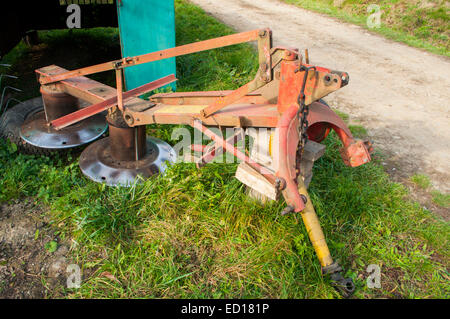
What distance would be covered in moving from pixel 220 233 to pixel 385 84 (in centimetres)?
468

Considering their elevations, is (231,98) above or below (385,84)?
above

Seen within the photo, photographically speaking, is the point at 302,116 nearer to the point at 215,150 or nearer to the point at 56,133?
the point at 215,150

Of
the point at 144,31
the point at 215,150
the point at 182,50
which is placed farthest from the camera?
the point at 144,31

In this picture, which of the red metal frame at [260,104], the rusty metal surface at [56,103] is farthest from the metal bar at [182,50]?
the rusty metal surface at [56,103]

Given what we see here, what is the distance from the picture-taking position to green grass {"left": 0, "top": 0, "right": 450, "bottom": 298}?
101 inches

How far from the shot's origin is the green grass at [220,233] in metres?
2.57

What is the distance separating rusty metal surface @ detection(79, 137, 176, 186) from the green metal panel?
4.92ft

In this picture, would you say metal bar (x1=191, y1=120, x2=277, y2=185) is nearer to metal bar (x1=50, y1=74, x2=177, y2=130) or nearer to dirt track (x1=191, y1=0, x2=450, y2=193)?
metal bar (x1=50, y1=74, x2=177, y2=130)

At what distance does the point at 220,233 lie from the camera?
2.90 metres

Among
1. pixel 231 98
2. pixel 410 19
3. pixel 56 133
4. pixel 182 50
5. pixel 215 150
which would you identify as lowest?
pixel 56 133

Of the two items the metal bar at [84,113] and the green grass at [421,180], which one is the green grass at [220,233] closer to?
the green grass at [421,180]

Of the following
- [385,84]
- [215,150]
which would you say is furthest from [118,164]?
[385,84]

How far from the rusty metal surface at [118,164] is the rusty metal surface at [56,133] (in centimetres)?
17

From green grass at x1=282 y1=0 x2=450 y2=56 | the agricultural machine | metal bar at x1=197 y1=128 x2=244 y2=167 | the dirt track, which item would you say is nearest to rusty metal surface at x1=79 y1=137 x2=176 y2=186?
the agricultural machine
